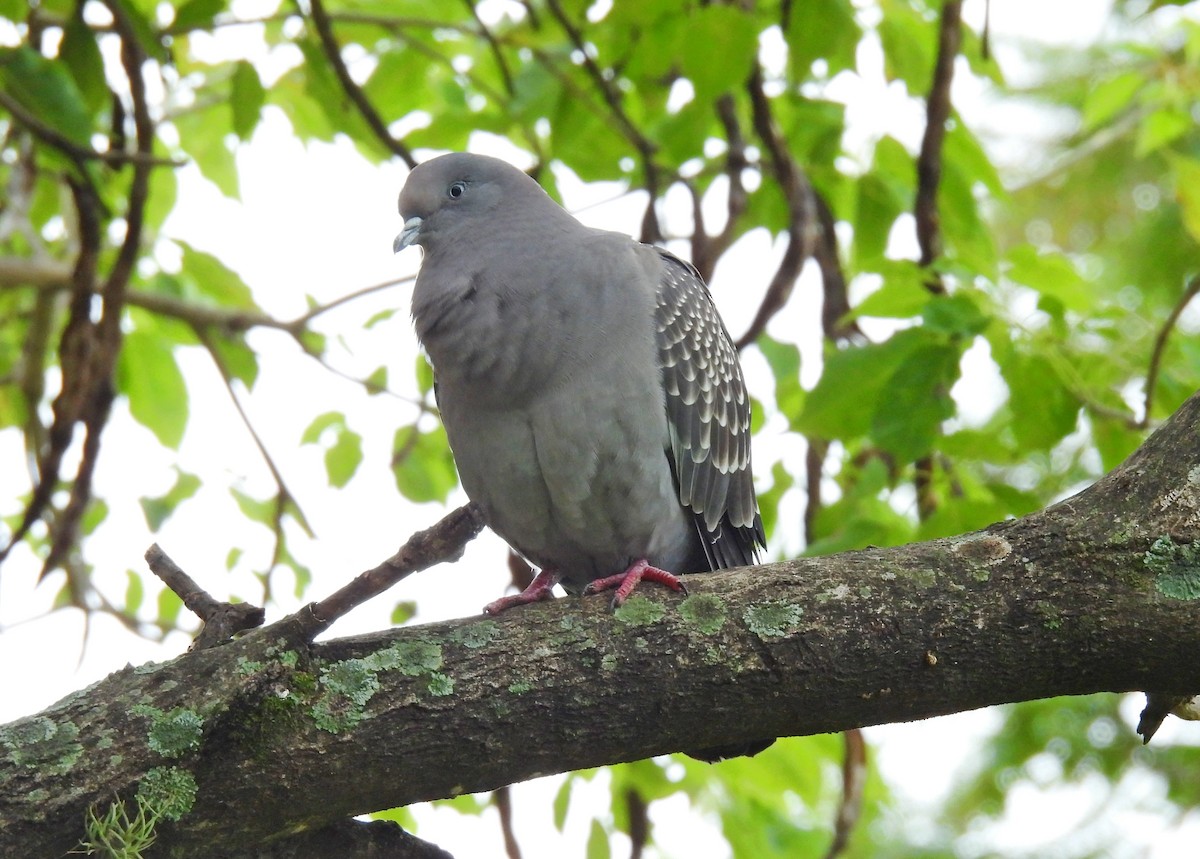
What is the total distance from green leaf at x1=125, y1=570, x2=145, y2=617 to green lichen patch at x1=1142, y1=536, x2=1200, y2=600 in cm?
387

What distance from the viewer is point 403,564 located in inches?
92.0

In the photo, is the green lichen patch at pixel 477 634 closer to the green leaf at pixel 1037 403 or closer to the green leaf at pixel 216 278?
the green leaf at pixel 1037 403

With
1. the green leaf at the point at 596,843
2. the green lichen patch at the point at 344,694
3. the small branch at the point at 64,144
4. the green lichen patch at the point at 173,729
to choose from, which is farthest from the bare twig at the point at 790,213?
the green lichen patch at the point at 173,729

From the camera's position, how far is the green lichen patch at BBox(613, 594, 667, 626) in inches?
102

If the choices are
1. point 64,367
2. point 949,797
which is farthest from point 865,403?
point 949,797

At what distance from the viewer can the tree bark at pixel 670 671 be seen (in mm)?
2354

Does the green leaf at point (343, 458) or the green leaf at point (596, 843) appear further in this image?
the green leaf at point (343, 458)

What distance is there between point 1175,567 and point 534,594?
5.50ft

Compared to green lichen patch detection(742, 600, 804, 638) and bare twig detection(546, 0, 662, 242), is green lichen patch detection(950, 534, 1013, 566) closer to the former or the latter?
green lichen patch detection(742, 600, 804, 638)

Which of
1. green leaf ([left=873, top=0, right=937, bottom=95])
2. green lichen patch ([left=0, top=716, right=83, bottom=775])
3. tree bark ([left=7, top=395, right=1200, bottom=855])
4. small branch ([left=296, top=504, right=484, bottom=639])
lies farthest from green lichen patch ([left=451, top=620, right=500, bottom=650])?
green leaf ([left=873, top=0, right=937, bottom=95])

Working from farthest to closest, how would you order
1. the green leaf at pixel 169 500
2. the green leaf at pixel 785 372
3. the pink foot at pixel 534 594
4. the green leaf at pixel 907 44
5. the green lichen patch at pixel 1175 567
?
the green leaf at pixel 169 500 → the green leaf at pixel 907 44 → the green leaf at pixel 785 372 → the pink foot at pixel 534 594 → the green lichen patch at pixel 1175 567

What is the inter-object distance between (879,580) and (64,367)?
9.89ft

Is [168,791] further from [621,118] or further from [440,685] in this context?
[621,118]

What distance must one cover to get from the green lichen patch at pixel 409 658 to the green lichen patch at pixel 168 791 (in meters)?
0.39
